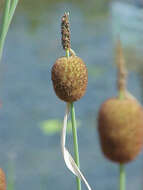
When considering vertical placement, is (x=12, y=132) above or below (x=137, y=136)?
below

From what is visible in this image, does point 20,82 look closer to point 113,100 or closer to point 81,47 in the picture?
point 81,47

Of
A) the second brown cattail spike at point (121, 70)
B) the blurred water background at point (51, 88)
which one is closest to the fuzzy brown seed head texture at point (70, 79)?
the second brown cattail spike at point (121, 70)

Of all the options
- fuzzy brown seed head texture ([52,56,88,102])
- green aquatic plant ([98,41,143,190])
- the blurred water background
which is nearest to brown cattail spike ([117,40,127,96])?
green aquatic plant ([98,41,143,190])

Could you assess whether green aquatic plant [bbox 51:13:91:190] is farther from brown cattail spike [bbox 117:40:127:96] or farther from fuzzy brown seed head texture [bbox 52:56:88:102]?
brown cattail spike [bbox 117:40:127:96]

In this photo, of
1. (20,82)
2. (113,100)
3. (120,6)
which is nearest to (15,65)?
(20,82)

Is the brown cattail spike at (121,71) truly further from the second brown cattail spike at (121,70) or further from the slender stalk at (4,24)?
the slender stalk at (4,24)

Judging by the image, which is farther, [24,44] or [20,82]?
[24,44]
